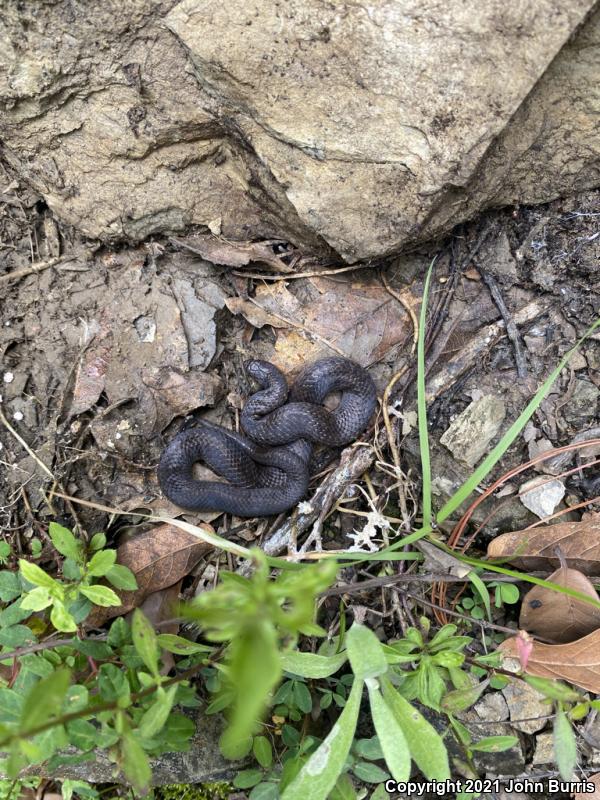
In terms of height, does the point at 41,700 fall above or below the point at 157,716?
above

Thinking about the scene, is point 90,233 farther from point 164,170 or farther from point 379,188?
point 379,188

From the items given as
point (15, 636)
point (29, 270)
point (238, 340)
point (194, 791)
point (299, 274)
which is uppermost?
point (29, 270)

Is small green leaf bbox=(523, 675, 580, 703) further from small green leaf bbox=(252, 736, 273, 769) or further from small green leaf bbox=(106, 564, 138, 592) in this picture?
small green leaf bbox=(106, 564, 138, 592)

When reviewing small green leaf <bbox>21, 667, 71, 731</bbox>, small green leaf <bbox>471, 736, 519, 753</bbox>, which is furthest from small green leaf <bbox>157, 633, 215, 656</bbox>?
small green leaf <bbox>471, 736, 519, 753</bbox>

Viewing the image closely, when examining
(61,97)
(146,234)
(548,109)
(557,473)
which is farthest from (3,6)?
(557,473)

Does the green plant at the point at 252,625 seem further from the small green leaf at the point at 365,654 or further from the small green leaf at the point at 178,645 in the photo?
the small green leaf at the point at 178,645

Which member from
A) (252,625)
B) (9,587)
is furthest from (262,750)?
(252,625)

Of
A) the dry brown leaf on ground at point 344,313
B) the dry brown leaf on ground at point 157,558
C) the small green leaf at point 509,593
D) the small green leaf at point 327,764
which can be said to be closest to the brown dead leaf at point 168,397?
the dry brown leaf on ground at point 344,313

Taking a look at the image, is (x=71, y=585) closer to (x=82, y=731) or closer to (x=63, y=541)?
(x=63, y=541)
